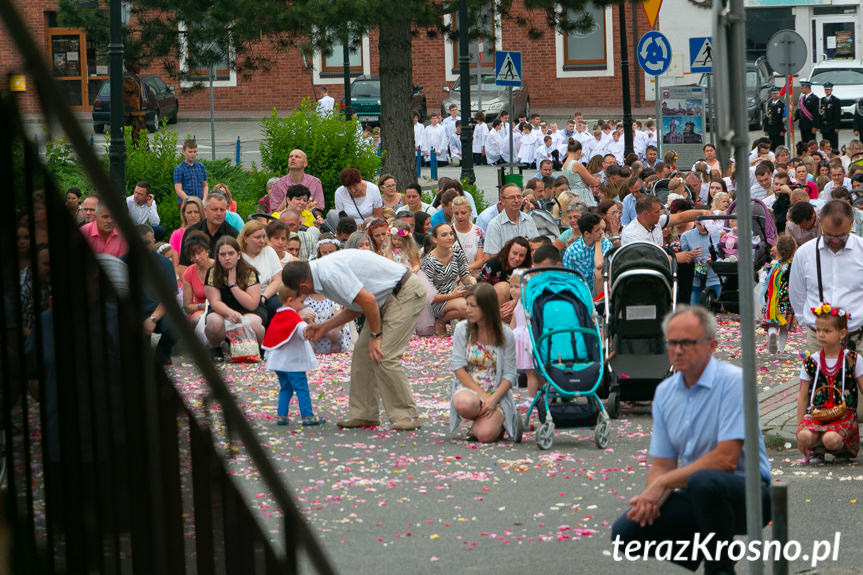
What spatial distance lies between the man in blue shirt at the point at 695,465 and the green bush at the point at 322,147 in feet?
52.3

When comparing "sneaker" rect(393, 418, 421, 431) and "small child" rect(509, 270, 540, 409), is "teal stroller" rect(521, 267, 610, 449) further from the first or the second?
"sneaker" rect(393, 418, 421, 431)

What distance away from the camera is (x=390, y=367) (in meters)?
11.0

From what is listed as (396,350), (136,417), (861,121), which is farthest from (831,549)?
(861,121)

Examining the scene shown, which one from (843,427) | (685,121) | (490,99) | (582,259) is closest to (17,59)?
(843,427)

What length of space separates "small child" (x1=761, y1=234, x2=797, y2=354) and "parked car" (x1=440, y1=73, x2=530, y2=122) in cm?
2866

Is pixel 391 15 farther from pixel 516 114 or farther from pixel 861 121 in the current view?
pixel 516 114

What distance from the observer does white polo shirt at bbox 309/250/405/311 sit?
1062cm

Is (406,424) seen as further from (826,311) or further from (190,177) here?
(190,177)

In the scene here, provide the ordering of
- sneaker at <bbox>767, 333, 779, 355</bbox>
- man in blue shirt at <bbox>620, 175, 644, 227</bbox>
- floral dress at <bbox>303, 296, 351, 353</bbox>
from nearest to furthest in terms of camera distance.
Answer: sneaker at <bbox>767, 333, 779, 355</bbox>, floral dress at <bbox>303, 296, 351, 353</bbox>, man in blue shirt at <bbox>620, 175, 644, 227</bbox>

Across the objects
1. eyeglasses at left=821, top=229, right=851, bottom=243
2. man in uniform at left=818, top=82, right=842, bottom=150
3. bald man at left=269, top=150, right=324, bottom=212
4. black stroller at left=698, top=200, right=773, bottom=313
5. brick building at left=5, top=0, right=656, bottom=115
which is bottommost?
black stroller at left=698, top=200, right=773, bottom=313

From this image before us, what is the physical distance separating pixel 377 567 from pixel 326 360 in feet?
24.4

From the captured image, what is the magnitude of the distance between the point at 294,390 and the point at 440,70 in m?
41.4

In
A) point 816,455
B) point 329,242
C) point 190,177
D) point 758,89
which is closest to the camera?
point 816,455

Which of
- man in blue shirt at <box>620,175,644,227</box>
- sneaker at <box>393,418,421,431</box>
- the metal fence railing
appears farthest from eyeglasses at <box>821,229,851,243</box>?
man in blue shirt at <box>620,175,644,227</box>
